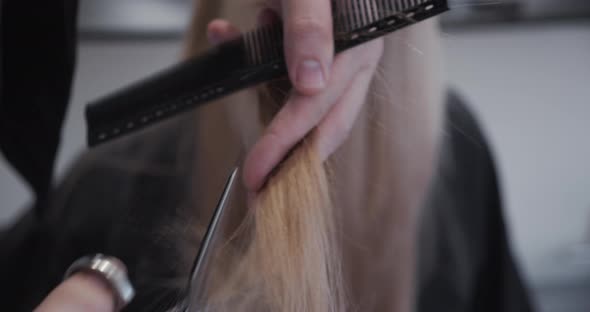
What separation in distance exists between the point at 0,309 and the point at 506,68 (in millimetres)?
1369

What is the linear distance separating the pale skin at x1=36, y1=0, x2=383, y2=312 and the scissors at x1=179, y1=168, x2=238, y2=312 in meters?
0.03

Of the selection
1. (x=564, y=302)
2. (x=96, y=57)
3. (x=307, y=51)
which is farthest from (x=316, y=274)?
(x=564, y=302)

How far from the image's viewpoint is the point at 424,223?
35.3 inches

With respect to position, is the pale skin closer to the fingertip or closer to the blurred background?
the fingertip

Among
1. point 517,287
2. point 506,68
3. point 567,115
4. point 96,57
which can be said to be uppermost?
point 96,57

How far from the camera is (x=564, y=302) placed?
4.71 ft

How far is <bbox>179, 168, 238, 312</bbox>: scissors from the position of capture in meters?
0.35

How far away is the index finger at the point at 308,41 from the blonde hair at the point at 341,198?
0.17 ft

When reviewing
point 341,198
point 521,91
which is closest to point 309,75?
point 341,198

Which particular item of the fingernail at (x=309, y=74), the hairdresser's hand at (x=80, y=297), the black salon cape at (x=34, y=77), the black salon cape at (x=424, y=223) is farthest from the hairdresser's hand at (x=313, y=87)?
the black salon cape at (x=424, y=223)

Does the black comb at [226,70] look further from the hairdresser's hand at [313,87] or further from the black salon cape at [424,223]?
the black salon cape at [424,223]

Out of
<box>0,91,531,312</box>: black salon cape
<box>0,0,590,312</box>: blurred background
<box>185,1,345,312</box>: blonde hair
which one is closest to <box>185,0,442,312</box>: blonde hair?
<box>185,1,345,312</box>: blonde hair

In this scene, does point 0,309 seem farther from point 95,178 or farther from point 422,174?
point 422,174

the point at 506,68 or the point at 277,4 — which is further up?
the point at 277,4
